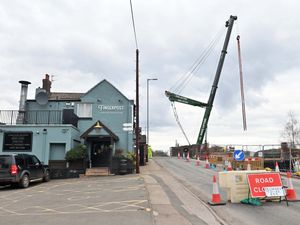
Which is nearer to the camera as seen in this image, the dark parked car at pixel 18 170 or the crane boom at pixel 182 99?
the dark parked car at pixel 18 170

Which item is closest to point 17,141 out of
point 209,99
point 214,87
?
point 209,99

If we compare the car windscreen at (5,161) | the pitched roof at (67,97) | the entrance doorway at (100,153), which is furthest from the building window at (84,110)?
the car windscreen at (5,161)

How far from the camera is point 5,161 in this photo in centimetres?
1528

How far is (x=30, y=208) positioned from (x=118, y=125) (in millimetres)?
16306

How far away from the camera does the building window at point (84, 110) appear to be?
25875 mm

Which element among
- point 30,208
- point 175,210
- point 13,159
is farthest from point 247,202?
point 13,159

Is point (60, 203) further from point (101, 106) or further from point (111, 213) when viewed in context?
point (101, 106)

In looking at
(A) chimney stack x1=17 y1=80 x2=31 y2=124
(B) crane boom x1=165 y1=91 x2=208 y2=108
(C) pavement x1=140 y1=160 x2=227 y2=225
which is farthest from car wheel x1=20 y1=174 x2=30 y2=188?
(B) crane boom x1=165 y1=91 x2=208 y2=108

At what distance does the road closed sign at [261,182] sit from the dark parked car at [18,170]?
11.2 metres

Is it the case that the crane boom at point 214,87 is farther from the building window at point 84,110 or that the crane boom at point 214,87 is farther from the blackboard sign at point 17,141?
the blackboard sign at point 17,141

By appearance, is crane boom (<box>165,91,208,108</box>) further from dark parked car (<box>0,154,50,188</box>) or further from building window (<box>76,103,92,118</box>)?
dark parked car (<box>0,154,50,188</box>)

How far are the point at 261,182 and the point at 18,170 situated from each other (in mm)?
11520

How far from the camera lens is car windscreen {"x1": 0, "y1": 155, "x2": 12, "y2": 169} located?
49.8 ft

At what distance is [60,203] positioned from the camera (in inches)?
418
